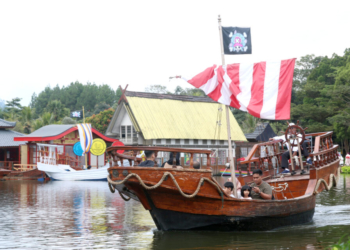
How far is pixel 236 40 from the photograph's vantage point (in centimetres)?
1158

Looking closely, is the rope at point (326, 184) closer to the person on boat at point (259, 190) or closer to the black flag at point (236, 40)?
the person on boat at point (259, 190)

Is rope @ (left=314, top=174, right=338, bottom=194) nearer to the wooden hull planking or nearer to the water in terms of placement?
the water

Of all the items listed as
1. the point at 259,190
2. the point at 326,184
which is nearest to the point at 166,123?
the point at 326,184

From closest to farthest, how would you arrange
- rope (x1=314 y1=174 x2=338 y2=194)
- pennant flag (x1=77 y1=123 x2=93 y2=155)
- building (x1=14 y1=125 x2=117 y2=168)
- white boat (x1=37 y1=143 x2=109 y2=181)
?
rope (x1=314 y1=174 x2=338 y2=194), pennant flag (x1=77 y1=123 x2=93 y2=155), white boat (x1=37 y1=143 x2=109 y2=181), building (x1=14 y1=125 x2=117 y2=168)

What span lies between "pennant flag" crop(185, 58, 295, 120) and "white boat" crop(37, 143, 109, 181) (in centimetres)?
2317

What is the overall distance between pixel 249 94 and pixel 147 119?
92.5 ft

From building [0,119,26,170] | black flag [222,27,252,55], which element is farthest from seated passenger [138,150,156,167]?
building [0,119,26,170]

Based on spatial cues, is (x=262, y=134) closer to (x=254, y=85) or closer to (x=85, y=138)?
(x=85, y=138)

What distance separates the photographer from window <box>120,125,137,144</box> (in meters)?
39.8

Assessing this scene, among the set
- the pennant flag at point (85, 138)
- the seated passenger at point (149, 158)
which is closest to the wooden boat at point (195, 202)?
the seated passenger at point (149, 158)

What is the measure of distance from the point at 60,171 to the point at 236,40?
26.5 metres

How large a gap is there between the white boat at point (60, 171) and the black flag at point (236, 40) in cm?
2358

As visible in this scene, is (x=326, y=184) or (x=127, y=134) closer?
(x=326, y=184)

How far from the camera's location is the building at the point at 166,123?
39.2 metres
